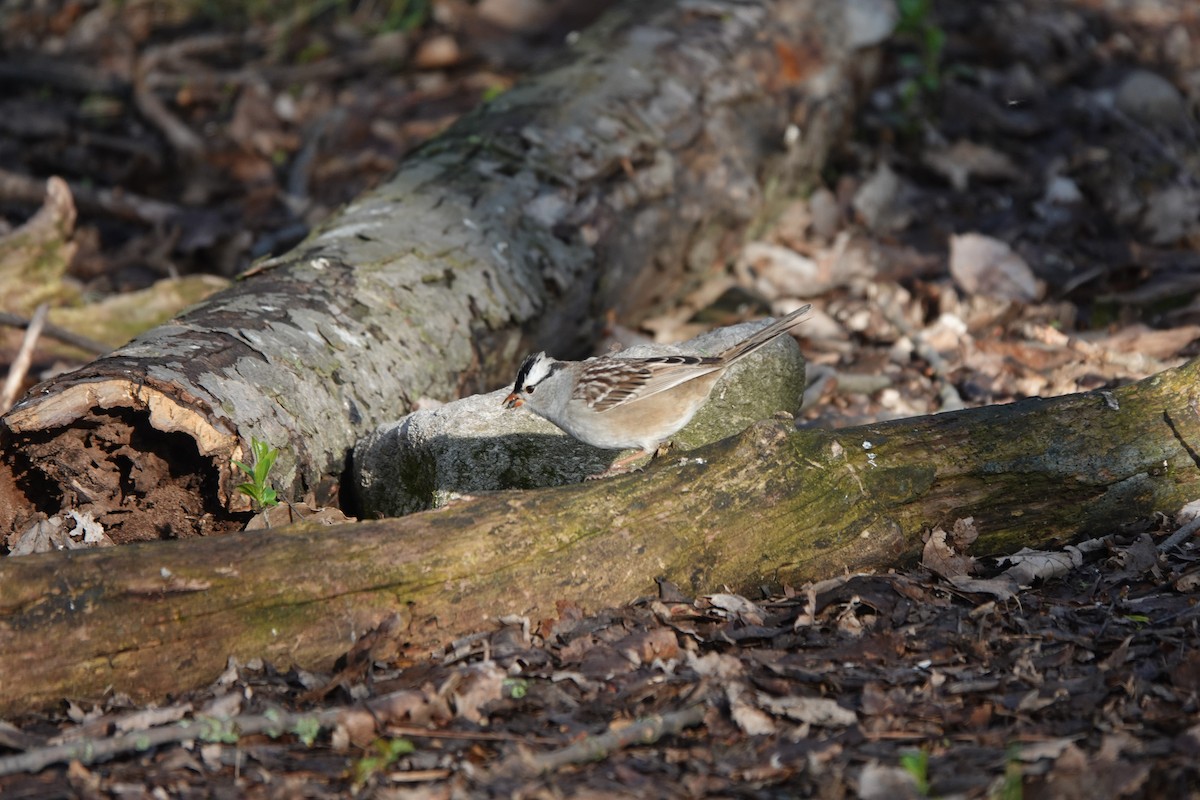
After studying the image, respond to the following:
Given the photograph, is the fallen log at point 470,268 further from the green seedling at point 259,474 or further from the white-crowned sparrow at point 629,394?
the white-crowned sparrow at point 629,394

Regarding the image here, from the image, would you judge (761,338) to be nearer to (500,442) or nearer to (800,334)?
(500,442)

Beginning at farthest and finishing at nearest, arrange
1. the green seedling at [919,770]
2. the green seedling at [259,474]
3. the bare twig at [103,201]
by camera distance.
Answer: the bare twig at [103,201] → the green seedling at [259,474] → the green seedling at [919,770]

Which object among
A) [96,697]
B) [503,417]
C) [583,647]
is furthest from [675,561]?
[96,697]

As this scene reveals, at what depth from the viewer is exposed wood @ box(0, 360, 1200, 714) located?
3.32 metres

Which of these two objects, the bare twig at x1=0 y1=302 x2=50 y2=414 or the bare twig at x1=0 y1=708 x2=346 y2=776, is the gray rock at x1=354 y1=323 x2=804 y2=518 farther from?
the bare twig at x1=0 y1=302 x2=50 y2=414

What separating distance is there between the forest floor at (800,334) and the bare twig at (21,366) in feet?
1.10

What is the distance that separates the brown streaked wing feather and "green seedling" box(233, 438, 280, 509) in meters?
1.30

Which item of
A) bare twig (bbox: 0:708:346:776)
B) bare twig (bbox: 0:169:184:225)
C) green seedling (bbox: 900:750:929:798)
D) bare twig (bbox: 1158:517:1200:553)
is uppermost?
bare twig (bbox: 0:708:346:776)

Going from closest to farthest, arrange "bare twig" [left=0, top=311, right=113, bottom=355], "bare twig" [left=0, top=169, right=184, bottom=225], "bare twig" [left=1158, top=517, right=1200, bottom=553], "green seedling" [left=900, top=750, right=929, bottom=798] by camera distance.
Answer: "green seedling" [left=900, top=750, right=929, bottom=798] < "bare twig" [left=1158, top=517, right=1200, bottom=553] < "bare twig" [left=0, top=311, right=113, bottom=355] < "bare twig" [left=0, top=169, right=184, bottom=225]

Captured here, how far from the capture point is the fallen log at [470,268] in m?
4.33

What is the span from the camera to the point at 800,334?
7.01 m

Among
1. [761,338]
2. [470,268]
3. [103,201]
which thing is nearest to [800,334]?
[470,268]

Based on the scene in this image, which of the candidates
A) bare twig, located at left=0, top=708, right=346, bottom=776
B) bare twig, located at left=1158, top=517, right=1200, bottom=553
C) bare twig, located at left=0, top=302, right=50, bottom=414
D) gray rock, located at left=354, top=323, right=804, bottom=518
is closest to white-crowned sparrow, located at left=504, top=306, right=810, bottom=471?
gray rock, located at left=354, top=323, right=804, bottom=518

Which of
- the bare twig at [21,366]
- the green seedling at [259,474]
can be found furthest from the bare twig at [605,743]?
the bare twig at [21,366]
